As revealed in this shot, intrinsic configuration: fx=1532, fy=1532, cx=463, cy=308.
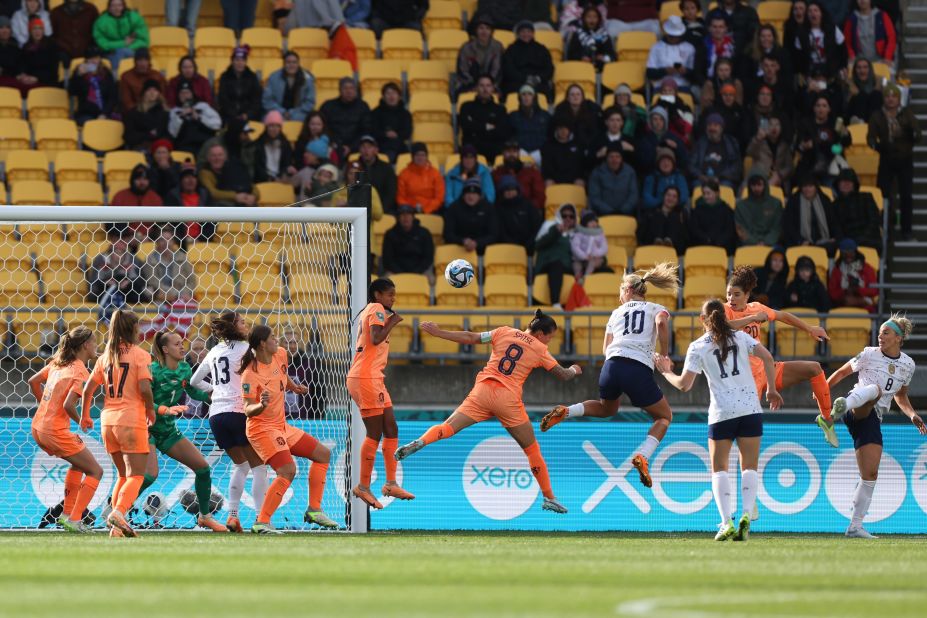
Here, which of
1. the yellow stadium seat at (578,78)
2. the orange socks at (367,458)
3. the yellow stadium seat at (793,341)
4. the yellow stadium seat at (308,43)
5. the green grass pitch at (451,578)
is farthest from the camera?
the yellow stadium seat at (308,43)

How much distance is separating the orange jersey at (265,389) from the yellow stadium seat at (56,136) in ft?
25.1

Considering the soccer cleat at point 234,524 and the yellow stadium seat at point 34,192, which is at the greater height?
the yellow stadium seat at point 34,192

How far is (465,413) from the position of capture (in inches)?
516

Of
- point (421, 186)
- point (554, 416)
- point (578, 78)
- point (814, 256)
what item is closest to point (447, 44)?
point (578, 78)

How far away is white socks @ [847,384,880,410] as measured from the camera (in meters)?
12.8

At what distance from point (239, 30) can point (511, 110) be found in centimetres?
407

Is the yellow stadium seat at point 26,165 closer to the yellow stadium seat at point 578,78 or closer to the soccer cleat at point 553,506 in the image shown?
the yellow stadium seat at point 578,78

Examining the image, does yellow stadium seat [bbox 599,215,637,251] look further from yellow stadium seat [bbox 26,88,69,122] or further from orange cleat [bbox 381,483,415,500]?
yellow stadium seat [bbox 26,88,69,122]

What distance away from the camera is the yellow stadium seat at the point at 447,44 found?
20.6m

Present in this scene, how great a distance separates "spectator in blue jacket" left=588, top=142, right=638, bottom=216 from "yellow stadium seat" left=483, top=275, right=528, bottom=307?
1644 millimetres

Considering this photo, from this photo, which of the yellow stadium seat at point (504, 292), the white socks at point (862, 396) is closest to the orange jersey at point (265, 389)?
the white socks at point (862, 396)

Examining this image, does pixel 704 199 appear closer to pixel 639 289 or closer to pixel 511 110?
pixel 511 110

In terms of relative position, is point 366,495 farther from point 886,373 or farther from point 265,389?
point 886,373

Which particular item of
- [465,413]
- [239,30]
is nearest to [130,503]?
[465,413]
